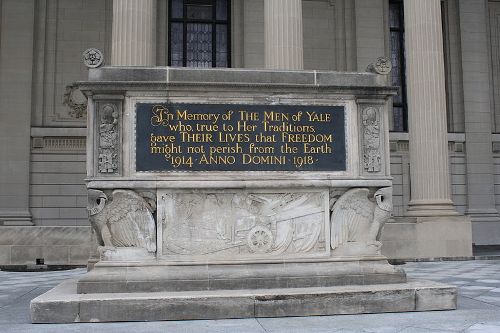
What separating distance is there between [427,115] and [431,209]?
287 centimetres

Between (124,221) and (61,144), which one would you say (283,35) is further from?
(124,221)

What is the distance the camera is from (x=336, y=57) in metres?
24.0

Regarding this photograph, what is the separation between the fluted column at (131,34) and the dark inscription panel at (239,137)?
8.60 meters

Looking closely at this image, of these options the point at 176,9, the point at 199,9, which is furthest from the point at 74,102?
the point at 199,9

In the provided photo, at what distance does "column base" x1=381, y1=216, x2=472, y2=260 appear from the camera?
17.1 m

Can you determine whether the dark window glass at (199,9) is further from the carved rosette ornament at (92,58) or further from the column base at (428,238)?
the carved rosette ornament at (92,58)

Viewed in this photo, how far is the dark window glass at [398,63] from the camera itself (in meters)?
24.6

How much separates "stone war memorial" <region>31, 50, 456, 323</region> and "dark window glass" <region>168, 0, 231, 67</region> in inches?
619

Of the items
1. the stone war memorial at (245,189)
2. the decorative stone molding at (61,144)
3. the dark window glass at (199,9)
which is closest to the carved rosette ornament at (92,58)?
the stone war memorial at (245,189)

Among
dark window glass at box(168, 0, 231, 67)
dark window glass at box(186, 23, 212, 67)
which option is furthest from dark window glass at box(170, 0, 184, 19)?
dark window glass at box(186, 23, 212, 67)

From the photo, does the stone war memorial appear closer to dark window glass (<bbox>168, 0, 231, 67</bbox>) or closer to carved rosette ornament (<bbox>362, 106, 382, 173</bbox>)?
carved rosette ornament (<bbox>362, 106, 382, 173</bbox>)

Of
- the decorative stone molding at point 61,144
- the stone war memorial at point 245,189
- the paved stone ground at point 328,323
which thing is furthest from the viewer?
the decorative stone molding at point 61,144

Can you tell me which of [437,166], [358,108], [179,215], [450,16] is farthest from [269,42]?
[450,16]

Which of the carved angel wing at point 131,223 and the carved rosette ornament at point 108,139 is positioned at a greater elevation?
the carved rosette ornament at point 108,139
